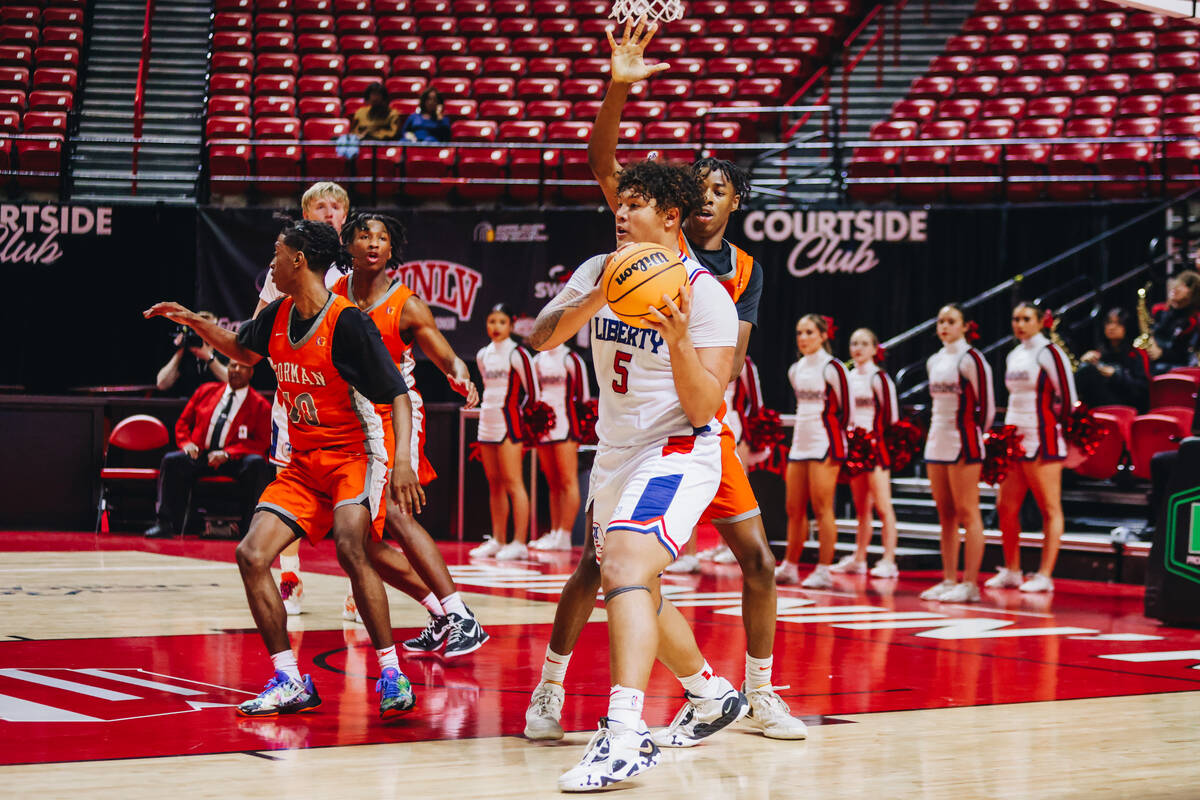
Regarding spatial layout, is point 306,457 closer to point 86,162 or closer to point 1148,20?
point 86,162

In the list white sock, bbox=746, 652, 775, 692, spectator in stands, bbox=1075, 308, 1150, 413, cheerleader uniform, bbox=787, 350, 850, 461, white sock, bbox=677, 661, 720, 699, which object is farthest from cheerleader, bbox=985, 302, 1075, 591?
white sock, bbox=677, 661, 720, 699

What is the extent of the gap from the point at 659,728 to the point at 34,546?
25.4ft

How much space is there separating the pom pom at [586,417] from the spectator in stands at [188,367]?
2.93 meters

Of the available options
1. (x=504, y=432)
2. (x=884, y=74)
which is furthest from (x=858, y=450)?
(x=884, y=74)

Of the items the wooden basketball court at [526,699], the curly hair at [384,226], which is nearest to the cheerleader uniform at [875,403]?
the wooden basketball court at [526,699]

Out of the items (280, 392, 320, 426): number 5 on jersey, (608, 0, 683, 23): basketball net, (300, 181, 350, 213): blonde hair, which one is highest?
(608, 0, 683, 23): basketball net

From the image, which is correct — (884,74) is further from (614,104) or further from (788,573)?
(614,104)

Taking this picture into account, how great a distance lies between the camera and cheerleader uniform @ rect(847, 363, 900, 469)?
9.89 m

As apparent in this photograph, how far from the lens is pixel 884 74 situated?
1838cm

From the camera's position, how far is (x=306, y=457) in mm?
4859

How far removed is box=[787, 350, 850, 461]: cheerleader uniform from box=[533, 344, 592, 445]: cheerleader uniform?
2.26m

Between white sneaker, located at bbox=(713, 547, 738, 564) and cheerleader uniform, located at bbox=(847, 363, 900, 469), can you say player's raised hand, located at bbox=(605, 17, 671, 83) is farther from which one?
white sneaker, located at bbox=(713, 547, 738, 564)

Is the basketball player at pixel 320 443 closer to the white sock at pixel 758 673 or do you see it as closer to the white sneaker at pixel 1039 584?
the white sock at pixel 758 673

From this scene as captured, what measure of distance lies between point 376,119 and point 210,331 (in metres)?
11.0
